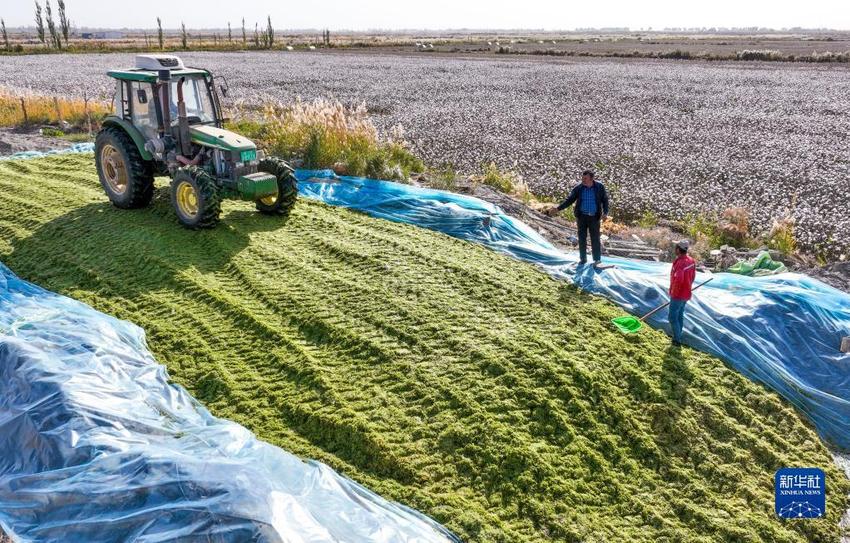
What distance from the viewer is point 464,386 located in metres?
5.19

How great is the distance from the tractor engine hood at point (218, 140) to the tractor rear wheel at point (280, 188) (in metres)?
0.30

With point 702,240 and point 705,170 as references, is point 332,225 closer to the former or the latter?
point 702,240

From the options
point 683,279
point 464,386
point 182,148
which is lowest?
point 464,386

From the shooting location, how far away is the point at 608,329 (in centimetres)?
605

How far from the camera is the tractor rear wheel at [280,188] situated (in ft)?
27.8

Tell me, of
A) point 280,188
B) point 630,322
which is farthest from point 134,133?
point 630,322

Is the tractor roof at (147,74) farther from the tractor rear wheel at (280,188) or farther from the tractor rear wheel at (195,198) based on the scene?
the tractor rear wheel at (280,188)

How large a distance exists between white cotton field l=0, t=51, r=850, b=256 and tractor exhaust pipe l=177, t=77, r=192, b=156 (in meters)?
6.03

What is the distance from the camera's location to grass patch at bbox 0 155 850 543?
437 centimetres

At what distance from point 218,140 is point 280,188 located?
3.10 ft

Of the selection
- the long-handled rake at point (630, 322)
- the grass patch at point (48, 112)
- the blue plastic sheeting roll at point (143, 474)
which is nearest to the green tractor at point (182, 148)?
the blue plastic sheeting roll at point (143, 474)

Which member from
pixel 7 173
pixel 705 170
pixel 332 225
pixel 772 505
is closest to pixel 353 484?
pixel 772 505

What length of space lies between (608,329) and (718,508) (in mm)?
1961

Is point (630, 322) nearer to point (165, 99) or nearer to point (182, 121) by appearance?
point (182, 121)
